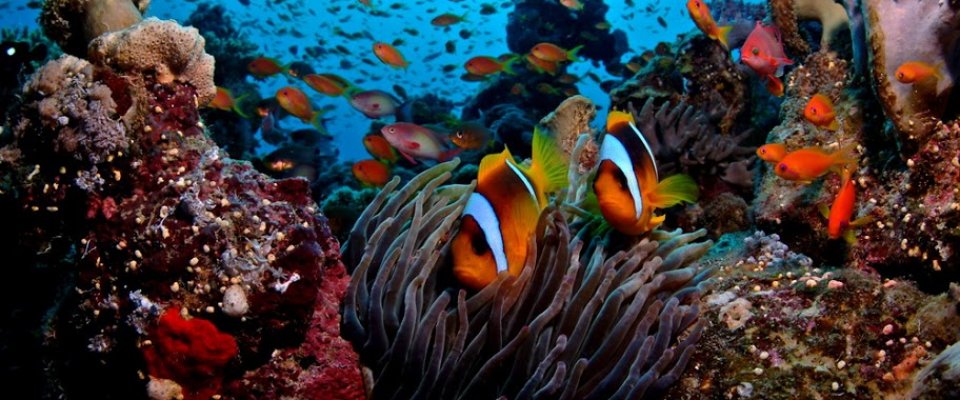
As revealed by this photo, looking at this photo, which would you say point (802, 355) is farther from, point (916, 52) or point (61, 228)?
point (61, 228)

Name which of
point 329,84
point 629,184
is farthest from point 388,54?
point 629,184

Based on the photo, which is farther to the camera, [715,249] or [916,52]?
[715,249]

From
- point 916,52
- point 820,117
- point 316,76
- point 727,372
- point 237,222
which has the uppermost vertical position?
point 916,52

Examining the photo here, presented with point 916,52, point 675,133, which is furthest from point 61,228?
point 675,133

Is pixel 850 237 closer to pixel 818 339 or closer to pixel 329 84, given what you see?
Answer: pixel 818 339

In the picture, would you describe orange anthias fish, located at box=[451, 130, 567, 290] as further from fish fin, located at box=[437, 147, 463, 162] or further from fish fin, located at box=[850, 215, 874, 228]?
fish fin, located at box=[437, 147, 463, 162]

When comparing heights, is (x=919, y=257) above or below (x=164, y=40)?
below

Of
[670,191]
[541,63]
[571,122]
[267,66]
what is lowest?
[267,66]

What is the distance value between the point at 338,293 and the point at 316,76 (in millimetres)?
7395

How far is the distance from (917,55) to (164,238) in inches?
157

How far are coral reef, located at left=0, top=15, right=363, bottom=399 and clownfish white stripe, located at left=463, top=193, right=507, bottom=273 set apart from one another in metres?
0.74

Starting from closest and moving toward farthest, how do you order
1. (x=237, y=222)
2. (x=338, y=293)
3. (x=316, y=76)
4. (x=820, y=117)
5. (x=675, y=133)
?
(x=237, y=222) < (x=338, y=293) < (x=820, y=117) < (x=675, y=133) < (x=316, y=76)

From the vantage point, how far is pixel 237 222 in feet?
7.87

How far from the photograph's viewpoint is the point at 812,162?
352 cm
